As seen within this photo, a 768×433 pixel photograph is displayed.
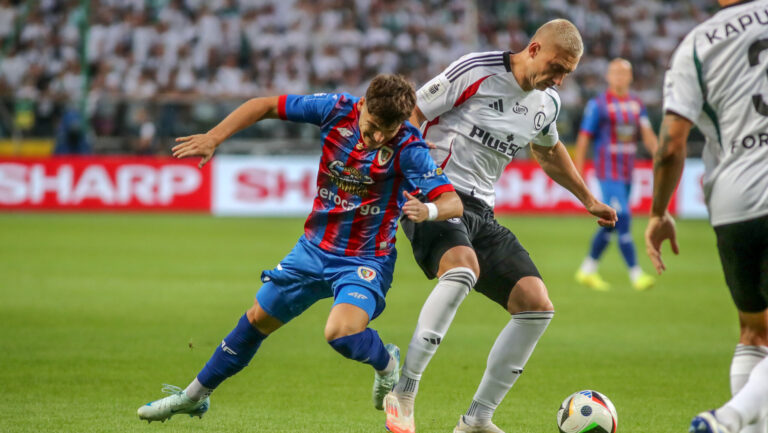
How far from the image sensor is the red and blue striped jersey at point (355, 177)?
5031mm

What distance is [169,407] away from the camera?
17.3 feet

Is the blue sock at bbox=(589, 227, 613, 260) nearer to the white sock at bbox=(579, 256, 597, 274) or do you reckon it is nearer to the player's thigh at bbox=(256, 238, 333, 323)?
the white sock at bbox=(579, 256, 597, 274)

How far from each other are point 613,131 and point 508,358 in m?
7.77

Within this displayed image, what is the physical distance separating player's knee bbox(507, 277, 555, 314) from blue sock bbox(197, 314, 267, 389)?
1.37 m

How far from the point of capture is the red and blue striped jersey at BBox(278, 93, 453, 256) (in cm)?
503

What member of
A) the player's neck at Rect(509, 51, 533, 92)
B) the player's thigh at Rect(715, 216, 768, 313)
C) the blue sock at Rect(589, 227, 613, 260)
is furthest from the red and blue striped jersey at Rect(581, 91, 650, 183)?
the player's thigh at Rect(715, 216, 768, 313)

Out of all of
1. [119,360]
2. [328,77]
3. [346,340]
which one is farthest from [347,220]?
[328,77]

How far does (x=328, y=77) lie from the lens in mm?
23141

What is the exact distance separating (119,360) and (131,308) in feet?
9.06

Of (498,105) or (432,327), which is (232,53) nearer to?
(498,105)

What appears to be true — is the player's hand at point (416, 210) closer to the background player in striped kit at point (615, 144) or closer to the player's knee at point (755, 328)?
the player's knee at point (755, 328)

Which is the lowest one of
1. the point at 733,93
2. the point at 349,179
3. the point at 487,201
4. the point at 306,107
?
the point at 487,201

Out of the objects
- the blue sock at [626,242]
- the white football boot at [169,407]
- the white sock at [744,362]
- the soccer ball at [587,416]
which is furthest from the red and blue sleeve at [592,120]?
the white sock at [744,362]

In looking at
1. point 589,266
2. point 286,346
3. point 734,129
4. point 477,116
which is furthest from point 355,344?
point 589,266
